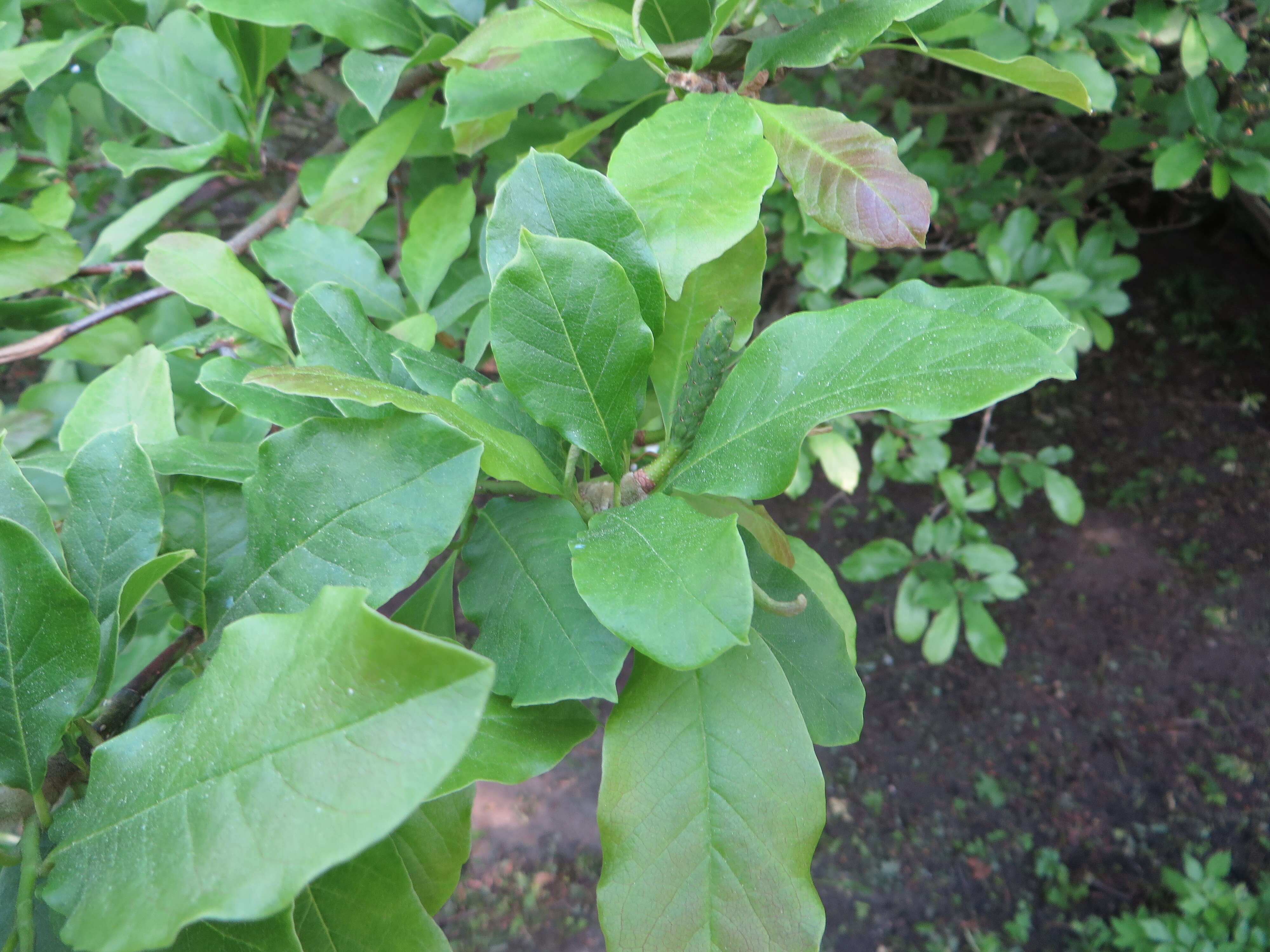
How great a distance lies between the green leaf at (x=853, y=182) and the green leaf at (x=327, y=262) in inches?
17.8

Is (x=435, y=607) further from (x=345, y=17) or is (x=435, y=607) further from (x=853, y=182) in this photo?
(x=345, y=17)

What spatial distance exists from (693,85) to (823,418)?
0.35 meters

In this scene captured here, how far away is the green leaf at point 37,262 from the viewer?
34.6 inches

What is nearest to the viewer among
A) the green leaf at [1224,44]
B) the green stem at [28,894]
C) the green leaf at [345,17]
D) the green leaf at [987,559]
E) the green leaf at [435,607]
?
the green stem at [28,894]

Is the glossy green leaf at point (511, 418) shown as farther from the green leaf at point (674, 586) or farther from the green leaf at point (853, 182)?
the green leaf at point (853, 182)

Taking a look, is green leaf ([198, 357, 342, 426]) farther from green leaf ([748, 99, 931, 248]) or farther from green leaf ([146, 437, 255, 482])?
green leaf ([748, 99, 931, 248])

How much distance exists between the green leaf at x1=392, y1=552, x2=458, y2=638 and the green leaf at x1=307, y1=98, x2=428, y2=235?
459mm

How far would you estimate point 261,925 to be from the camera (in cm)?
39

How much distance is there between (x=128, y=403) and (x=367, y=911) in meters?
0.47

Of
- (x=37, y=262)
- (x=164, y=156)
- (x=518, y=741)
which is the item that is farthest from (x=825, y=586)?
(x=37, y=262)

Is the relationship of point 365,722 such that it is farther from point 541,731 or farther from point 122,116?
point 122,116

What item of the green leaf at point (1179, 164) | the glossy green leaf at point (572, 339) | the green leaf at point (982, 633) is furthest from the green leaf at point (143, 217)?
the green leaf at point (982, 633)

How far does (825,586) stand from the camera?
690 millimetres

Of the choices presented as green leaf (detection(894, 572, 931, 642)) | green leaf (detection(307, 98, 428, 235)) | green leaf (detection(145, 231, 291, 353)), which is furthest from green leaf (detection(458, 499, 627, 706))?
green leaf (detection(894, 572, 931, 642))
